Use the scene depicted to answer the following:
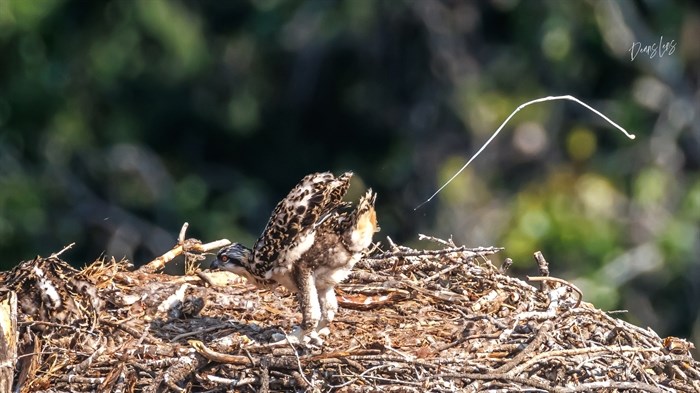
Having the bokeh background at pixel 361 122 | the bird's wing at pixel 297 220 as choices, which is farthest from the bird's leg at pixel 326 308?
the bokeh background at pixel 361 122

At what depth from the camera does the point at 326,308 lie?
7168mm

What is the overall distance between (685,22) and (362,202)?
13939mm

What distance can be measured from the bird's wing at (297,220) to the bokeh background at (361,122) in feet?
29.0

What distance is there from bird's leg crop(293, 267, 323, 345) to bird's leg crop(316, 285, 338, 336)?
15 centimetres

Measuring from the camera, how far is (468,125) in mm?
19344

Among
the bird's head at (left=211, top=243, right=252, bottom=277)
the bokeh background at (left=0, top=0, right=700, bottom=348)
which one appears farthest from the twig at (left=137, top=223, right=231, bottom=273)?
the bokeh background at (left=0, top=0, right=700, bottom=348)

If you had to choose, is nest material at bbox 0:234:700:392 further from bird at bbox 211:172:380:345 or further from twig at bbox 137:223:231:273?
bird at bbox 211:172:380:345

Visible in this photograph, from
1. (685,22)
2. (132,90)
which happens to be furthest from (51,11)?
(685,22)

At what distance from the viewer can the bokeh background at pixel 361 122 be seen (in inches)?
683

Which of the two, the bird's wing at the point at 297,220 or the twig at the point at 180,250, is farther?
the twig at the point at 180,250

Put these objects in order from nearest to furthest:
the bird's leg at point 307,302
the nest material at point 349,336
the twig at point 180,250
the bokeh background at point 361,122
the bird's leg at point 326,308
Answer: the nest material at point 349,336, the bird's leg at point 307,302, the bird's leg at point 326,308, the twig at point 180,250, the bokeh background at point 361,122

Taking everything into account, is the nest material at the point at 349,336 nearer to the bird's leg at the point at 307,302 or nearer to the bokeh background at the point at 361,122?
the bird's leg at the point at 307,302

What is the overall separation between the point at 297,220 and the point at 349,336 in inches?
27.2

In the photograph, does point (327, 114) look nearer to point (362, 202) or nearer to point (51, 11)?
point (51, 11)
